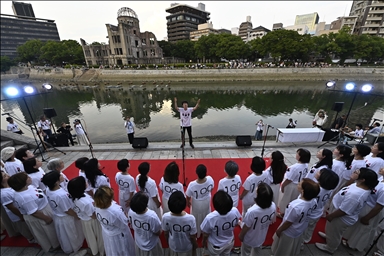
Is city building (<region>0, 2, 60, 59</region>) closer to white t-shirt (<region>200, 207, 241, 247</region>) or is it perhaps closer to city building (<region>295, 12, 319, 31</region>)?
white t-shirt (<region>200, 207, 241, 247</region>)

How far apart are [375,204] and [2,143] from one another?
11228 mm

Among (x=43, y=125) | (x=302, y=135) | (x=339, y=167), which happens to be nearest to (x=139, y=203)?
(x=339, y=167)

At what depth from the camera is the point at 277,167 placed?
11.1ft

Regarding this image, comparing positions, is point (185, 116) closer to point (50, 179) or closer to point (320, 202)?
point (50, 179)

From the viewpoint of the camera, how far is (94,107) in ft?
73.5

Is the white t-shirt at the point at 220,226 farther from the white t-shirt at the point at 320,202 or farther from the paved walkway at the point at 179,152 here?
the paved walkway at the point at 179,152

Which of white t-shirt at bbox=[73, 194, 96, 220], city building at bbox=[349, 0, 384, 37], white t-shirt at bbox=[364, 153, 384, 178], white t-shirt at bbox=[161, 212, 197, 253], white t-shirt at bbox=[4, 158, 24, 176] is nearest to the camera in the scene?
white t-shirt at bbox=[161, 212, 197, 253]

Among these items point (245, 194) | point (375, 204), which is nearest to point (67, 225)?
point (245, 194)

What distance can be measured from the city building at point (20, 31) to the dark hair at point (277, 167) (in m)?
122

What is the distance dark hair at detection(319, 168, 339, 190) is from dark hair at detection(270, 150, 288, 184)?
697mm

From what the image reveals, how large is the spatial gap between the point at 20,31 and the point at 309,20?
523 ft

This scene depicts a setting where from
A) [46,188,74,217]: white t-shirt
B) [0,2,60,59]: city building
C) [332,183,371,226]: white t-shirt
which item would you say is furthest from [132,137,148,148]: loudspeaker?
[0,2,60,59]: city building

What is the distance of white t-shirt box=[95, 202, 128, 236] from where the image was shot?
7.74 feet

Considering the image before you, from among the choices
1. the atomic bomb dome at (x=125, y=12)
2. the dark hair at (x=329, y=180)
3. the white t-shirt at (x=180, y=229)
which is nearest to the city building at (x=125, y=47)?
the atomic bomb dome at (x=125, y=12)
